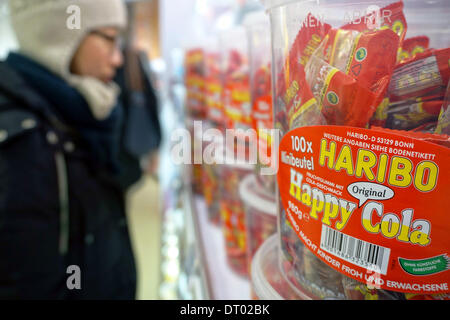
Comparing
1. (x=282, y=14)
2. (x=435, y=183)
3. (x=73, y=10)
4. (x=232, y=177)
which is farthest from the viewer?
(x=232, y=177)

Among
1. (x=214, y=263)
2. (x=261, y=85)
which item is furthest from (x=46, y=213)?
(x=261, y=85)

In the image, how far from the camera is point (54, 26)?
988 millimetres

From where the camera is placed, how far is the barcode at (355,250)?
12.9 inches

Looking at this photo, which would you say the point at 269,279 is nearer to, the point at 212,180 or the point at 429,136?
the point at 429,136

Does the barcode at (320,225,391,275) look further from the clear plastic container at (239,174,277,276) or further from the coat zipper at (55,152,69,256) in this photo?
the coat zipper at (55,152,69,256)

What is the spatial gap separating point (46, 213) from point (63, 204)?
0.23 feet

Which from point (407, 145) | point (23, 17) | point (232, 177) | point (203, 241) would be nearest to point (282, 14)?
point (407, 145)

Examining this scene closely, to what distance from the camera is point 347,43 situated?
13.3 inches

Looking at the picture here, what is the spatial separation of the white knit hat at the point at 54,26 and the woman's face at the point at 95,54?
33 mm

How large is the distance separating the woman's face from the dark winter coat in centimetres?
20

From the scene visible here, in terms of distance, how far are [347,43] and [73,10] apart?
0.46 metres

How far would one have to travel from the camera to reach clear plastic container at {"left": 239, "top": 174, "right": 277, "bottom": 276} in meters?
0.65
